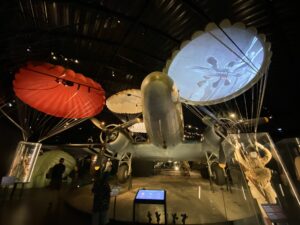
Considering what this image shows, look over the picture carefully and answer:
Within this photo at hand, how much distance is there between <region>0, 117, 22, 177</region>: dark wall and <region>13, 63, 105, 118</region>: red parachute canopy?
4.26 meters

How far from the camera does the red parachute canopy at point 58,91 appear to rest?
8.13 m

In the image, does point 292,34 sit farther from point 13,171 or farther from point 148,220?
point 13,171

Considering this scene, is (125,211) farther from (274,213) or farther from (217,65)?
(217,65)

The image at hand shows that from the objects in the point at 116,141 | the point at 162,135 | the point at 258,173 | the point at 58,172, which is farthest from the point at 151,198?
the point at 58,172

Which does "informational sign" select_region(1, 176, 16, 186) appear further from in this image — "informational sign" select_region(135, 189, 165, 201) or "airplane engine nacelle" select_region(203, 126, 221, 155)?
"airplane engine nacelle" select_region(203, 126, 221, 155)

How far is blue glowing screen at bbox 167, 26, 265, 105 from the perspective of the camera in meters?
6.39

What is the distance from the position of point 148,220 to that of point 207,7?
965cm

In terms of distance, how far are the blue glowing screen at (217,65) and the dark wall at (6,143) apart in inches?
472

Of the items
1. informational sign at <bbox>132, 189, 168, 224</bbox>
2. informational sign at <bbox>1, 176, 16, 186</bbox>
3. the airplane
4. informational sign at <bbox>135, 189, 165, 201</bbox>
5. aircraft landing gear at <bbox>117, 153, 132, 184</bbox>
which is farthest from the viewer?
aircraft landing gear at <bbox>117, 153, 132, 184</bbox>

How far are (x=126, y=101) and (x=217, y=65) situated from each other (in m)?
5.81

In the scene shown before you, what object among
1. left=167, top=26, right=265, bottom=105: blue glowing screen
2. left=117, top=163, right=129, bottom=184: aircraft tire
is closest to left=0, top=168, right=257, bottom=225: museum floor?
left=117, top=163, right=129, bottom=184: aircraft tire

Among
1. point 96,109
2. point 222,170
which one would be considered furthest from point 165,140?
point 222,170

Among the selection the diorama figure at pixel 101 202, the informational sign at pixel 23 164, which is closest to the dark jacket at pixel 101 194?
the diorama figure at pixel 101 202

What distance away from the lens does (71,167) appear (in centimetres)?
1786
